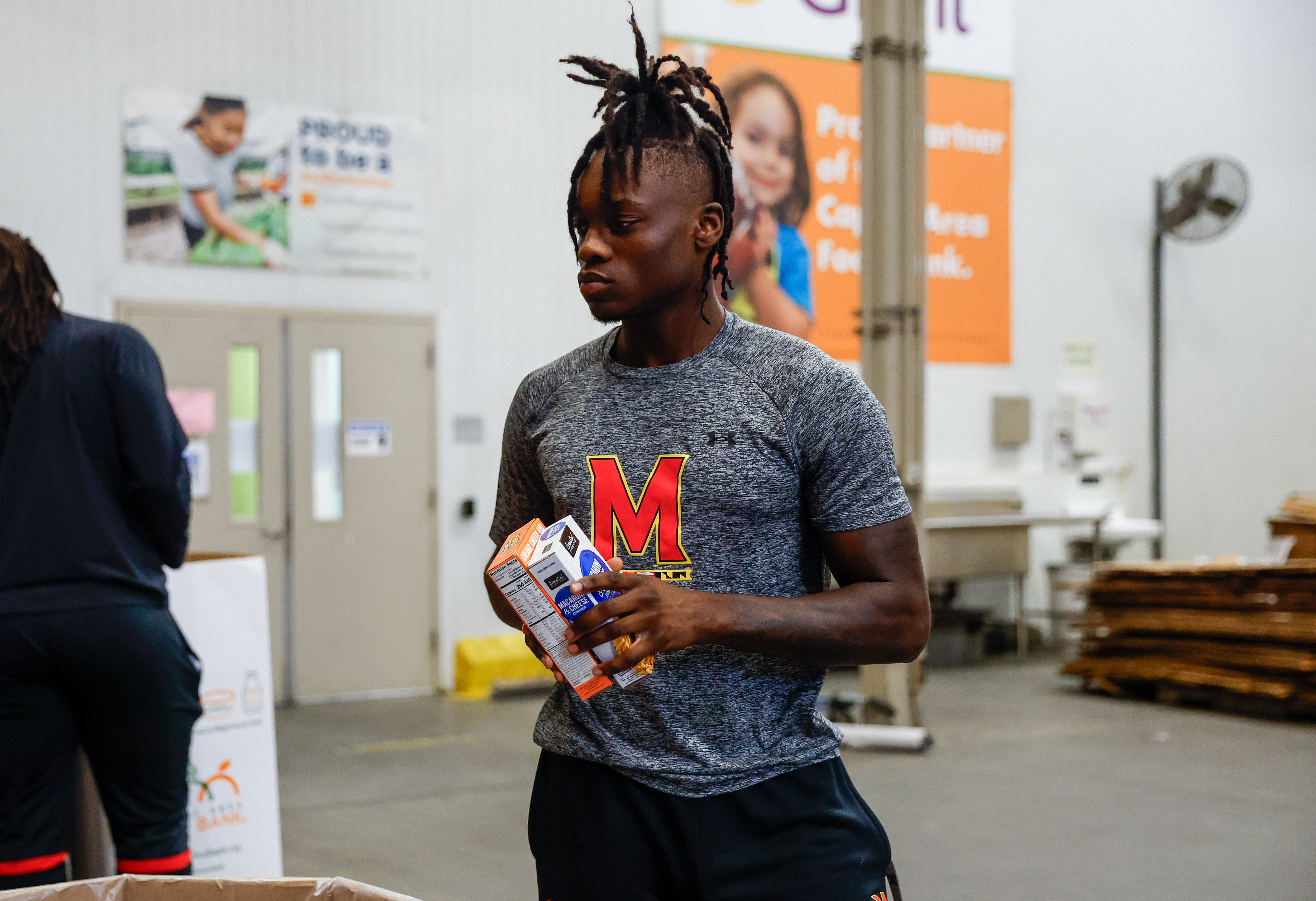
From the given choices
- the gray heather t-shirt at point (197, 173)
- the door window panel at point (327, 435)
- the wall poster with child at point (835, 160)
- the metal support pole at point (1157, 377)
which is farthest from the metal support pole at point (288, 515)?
the metal support pole at point (1157, 377)

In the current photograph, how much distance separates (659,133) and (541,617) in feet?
1.85

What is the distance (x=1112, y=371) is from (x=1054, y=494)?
1.14 meters

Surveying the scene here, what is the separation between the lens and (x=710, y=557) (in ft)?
4.50

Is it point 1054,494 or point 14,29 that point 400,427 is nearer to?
point 14,29

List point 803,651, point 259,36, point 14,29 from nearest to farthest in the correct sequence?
1. point 803,651
2. point 14,29
3. point 259,36

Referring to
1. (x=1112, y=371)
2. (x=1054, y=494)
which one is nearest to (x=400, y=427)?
(x=1054, y=494)

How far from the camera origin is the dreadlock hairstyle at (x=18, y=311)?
249 cm

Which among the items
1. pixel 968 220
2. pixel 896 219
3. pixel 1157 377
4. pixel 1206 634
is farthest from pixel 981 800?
pixel 1157 377

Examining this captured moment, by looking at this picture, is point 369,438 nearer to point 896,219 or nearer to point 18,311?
point 896,219

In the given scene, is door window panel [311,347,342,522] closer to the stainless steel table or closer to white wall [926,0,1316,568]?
the stainless steel table

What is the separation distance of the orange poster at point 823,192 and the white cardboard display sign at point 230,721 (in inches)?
217

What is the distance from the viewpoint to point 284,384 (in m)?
7.30

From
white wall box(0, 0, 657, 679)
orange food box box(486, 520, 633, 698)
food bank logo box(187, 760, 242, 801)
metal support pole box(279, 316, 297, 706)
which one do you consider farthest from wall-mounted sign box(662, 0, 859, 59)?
orange food box box(486, 520, 633, 698)

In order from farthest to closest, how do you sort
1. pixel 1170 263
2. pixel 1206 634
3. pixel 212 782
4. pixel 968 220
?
pixel 1170 263 < pixel 968 220 < pixel 1206 634 < pixel 212 782
